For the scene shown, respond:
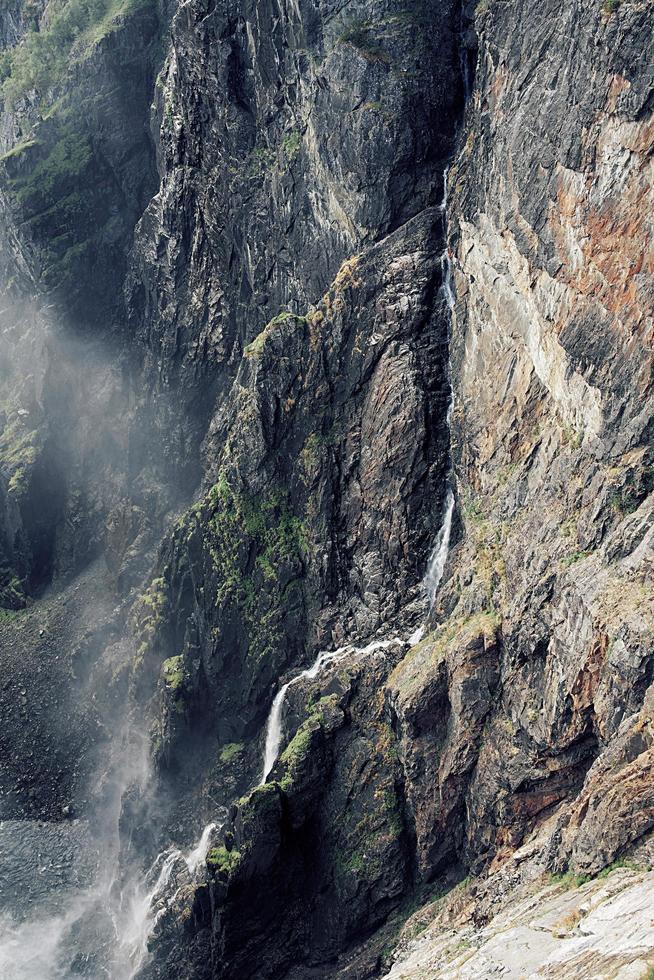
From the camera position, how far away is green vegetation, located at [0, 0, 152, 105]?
64438mm

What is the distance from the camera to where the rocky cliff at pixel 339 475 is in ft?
94.9

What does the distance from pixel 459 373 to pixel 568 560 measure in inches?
537

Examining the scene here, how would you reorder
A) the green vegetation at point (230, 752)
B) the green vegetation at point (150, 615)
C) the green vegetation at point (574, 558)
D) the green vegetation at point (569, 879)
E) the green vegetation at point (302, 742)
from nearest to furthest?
the green vegetation at point (569, 879) < the green vegetation at point (574, 558) < the green vegetation at point (302, 742) < the green vegetation at point (230, 752) < the green vegetation at point (150, 615)

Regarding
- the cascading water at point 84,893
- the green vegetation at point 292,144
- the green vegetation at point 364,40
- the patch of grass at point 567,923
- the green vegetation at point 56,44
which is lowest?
the cascading water at point 84,893

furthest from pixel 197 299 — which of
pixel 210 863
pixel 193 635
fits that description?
pixel 210 863

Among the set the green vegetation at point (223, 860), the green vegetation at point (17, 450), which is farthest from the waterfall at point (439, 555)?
the green vegetation at point (17, 450)

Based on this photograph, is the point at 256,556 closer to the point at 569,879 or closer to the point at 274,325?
the point at 274,325

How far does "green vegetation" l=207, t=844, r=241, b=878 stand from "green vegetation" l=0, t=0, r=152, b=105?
53.3 m

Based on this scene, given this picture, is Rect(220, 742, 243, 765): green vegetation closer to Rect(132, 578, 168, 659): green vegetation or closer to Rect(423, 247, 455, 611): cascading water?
Rect(132, 578, 168, 659): green vegetation

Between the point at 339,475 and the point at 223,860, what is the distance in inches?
749

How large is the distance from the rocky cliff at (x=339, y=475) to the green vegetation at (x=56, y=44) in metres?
0.52

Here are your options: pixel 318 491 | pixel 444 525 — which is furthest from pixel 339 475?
pixel 444 525

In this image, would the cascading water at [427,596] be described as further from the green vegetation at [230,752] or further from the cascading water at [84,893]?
the cascading water at [84,893]

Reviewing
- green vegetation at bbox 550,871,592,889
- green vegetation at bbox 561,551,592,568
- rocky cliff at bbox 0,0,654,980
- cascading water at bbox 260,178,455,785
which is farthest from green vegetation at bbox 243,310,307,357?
green vegetation at bbox 550,871,592,889
